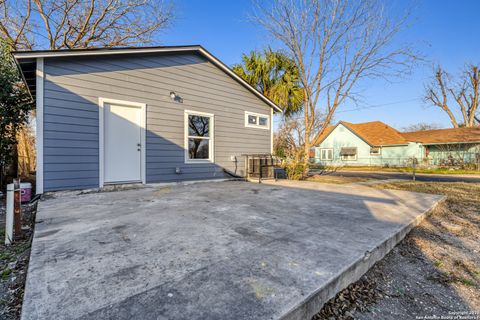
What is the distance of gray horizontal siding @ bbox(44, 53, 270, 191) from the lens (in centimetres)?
Answer: 404

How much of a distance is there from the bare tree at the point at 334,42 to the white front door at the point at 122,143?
542cm

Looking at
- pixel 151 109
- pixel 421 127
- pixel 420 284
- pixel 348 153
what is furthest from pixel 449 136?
pixel 151 109

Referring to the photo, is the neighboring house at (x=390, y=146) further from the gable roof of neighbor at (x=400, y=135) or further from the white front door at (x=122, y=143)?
the white front door at (x=122, y=143)

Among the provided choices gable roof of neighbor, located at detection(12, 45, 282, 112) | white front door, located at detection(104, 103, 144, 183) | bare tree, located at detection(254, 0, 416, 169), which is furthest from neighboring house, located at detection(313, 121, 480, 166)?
white front door, located at detection(104, 103, 144, 183)

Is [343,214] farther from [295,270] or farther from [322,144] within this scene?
[322,144]

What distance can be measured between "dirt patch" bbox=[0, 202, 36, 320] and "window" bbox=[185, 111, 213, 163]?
3.45 metres

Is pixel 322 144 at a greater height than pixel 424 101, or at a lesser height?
lesser

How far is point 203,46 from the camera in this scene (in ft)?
19.0

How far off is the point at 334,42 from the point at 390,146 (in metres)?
14.0

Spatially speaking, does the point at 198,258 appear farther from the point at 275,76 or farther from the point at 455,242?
the point at 275,76

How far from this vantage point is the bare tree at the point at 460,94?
64.3 feet

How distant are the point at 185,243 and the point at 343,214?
6.79 feet

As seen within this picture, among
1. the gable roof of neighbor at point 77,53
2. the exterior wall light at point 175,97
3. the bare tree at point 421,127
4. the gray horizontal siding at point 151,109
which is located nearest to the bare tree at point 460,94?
the bare tree at point 421,127

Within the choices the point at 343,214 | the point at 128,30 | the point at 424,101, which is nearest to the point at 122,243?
the point at 343,214
